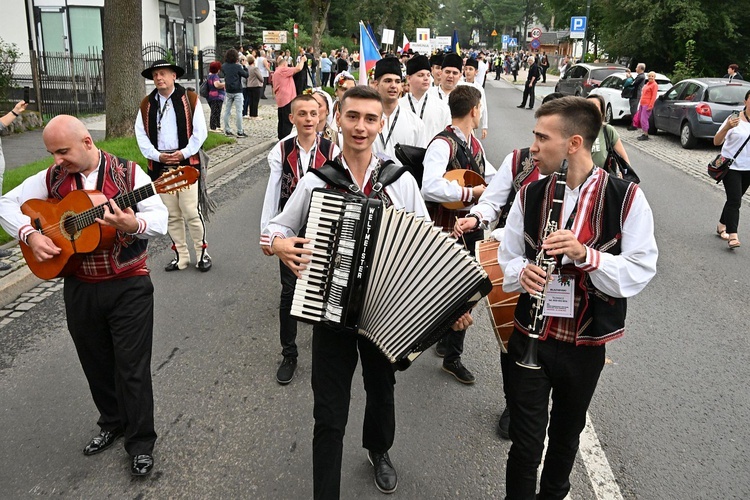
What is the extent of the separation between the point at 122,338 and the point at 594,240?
2556mm

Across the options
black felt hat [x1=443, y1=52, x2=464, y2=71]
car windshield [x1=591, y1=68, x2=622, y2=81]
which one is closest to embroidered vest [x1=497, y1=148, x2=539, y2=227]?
black felt hat [x1=443, y1=52, x2=464, y2=71]

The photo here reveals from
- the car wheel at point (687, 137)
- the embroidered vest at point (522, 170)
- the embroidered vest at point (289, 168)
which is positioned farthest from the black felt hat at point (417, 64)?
the car wheel at point (687, 137)

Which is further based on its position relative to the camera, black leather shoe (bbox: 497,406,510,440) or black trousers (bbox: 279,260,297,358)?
black trousers (bbox: 279,260,297,358)

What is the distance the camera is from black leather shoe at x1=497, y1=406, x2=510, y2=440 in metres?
4.06

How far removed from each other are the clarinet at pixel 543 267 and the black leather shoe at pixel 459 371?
6.54 feet

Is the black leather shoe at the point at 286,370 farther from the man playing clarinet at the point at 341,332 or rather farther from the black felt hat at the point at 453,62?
the black felt hat at the point at 453,62

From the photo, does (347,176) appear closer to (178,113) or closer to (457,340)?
(457,340)

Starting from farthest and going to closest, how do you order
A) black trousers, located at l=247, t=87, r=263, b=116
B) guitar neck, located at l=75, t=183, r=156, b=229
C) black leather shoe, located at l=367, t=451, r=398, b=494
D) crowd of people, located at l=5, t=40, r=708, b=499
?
1. black trousers, located at l=247, t=87, r=263, b=116
2. black leather shoe, located at l=367, t=451, r=398, b=494
3. guitar neck, located at l=75, t=183, r=156, b=229
4. crowd of people, located at l=5, t=40, r=708, b=499

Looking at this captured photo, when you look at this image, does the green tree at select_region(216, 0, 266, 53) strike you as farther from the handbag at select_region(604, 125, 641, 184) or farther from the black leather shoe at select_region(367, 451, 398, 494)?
the black leather shoe at select_region(367, 451, 398, 494)

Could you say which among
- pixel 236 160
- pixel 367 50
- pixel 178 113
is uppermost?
pixel 367 50

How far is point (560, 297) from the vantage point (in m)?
2.80

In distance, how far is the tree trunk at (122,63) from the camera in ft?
41.4

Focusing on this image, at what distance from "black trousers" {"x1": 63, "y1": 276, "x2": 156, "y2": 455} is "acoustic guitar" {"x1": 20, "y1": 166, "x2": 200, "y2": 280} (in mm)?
152

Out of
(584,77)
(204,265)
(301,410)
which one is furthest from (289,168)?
(584,77)
